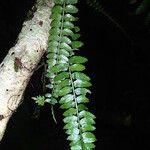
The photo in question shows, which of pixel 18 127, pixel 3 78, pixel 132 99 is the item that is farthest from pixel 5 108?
pixel 132 99

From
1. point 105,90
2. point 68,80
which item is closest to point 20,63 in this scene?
point 68,80

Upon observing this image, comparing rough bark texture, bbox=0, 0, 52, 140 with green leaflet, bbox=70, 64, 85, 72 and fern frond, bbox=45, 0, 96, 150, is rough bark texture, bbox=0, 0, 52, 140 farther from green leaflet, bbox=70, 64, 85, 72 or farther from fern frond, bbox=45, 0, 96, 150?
green leaflet, bbox=70, 64, 85, 72

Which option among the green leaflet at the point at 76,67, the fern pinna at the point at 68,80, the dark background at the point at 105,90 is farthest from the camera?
the dark background at the point at 105,90

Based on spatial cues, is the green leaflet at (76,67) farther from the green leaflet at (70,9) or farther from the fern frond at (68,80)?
the green leaflet at (70,9)

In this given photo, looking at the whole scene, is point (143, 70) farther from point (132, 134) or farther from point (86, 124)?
point (86, 124)

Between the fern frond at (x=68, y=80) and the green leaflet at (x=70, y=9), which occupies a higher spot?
the green leaflet at (x=70, y=9)

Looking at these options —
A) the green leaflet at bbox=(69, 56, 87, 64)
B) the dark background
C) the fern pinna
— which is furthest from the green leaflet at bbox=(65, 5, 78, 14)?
the dark background

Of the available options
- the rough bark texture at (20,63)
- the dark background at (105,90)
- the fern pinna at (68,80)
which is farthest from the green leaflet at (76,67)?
the dark background at (105,90)
